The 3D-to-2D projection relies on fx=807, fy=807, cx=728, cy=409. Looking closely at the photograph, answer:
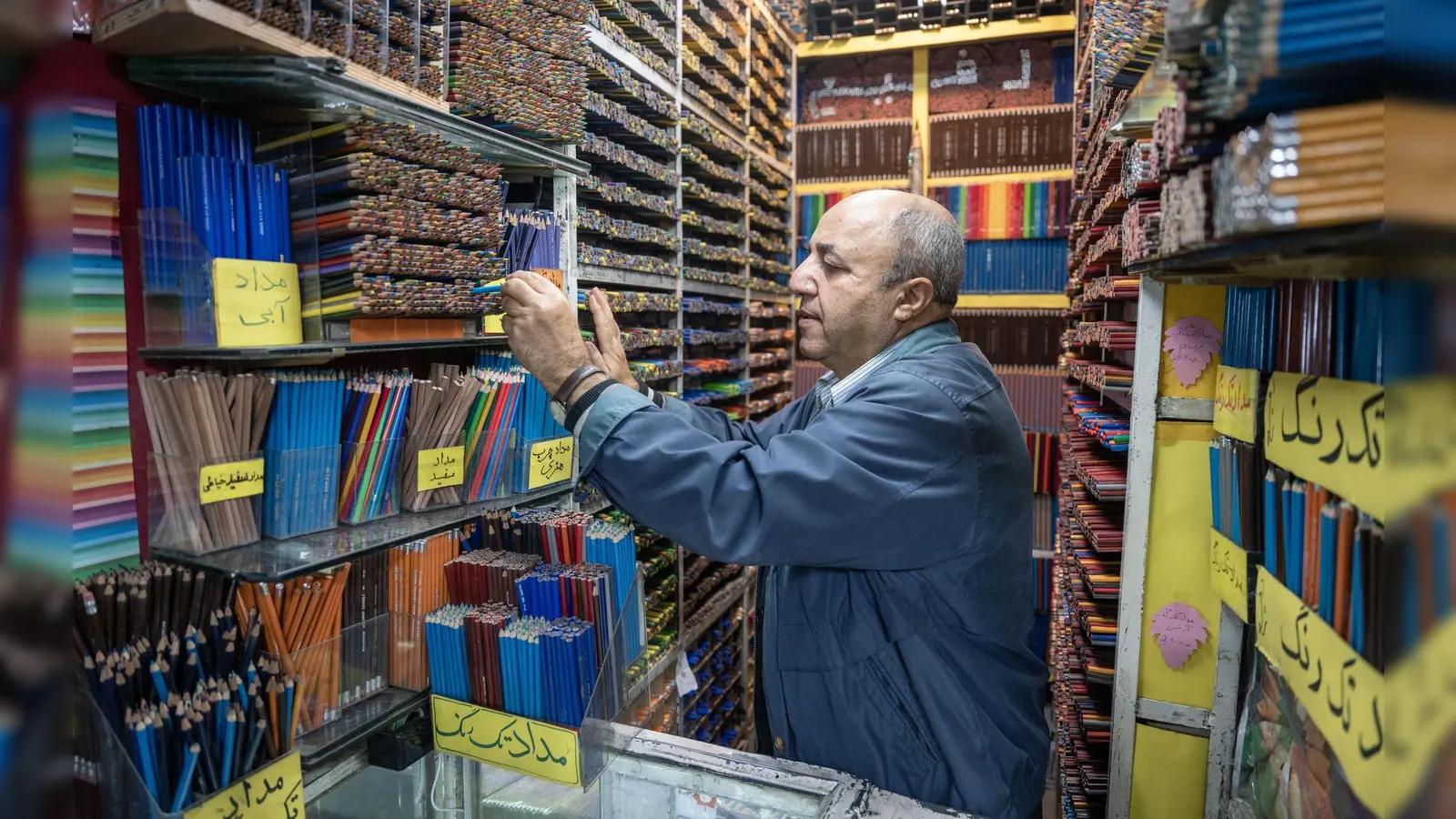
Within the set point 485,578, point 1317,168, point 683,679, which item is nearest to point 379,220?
point 485,578

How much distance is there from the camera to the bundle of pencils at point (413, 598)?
173 centimetres

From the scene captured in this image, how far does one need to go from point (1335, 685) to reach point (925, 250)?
4.34ft

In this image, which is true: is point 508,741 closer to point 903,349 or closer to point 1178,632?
point 903,349

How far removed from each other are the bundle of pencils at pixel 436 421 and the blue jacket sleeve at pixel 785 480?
17.5 inches

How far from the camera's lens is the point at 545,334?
1.60m

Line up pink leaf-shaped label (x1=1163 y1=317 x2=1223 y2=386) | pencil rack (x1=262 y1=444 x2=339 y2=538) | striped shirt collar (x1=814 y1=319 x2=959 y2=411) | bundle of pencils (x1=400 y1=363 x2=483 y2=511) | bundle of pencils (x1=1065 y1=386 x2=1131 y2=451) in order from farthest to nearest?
bundle of pencils (x1=1065 y1=386 x2=1131 y2=451) → pink leaf-shaped label (x1=1163 y1=317 x2=1223 y2=386) → striped shirt collar (x1=814 y1=319 x2=959 y2=411) → bundle of pencils (x1=400 y1=363 x2=483 y2=511) → pencil rack (x1=262 y1=444 x2=339 y2=538)

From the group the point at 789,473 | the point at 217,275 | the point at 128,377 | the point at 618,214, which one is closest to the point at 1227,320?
the point at 789,473

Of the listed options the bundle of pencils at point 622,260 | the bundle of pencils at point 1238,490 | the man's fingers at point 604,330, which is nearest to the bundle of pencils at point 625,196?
the bundle of pencils at point 622,260

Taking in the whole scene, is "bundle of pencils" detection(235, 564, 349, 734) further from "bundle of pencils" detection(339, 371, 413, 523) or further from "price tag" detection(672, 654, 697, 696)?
"price tag" detection(672, 654, 697, 696)

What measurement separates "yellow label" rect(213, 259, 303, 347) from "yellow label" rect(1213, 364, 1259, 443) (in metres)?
1.68

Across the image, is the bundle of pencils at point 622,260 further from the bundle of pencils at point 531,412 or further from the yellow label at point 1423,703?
the yellow label at point 1423,703

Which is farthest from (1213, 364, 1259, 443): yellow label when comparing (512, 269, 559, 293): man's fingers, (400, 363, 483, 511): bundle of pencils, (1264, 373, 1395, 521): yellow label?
(400, 363, 483, 511): bundle of pencils

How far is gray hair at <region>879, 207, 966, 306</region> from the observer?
1957mm

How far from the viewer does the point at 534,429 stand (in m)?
→ 1.99
